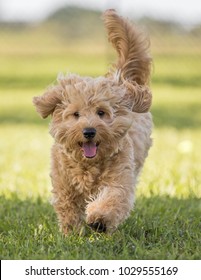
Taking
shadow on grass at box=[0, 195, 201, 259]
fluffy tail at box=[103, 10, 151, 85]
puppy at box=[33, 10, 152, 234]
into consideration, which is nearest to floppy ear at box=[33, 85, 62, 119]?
puppy at box=[33, 10, 152, 234]

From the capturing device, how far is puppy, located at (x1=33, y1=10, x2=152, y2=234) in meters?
4.70

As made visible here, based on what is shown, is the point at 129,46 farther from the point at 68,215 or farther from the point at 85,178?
the point at 68,215

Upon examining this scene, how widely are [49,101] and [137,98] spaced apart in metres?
0.63

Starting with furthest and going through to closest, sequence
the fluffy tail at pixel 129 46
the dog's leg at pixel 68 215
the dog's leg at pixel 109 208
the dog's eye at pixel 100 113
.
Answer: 1. the fluffy tail at pixel 129 46
2. the dog's leg at pixel 68 215
3. the dog's eye at pixel 100 113
4. the dog's leg at pixel 109 208

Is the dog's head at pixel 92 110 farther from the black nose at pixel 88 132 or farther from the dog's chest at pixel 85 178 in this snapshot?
the dog's chest at pixel 85 178

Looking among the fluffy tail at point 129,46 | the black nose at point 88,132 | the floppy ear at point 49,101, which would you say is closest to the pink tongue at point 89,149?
the black nose at point 88,132

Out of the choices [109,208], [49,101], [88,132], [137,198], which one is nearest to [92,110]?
[88,132]

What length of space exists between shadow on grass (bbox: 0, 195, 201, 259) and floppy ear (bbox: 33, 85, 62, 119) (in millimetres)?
834

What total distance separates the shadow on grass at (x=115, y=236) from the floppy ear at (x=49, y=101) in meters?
0.83

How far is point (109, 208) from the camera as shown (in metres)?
4.68

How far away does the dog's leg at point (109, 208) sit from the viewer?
14.9 ft

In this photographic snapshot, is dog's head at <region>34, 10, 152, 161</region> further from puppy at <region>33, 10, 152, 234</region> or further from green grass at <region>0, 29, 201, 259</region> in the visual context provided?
green grass at <region>0, 29, 201, 259</region>

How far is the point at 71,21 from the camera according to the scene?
31.4 meters
